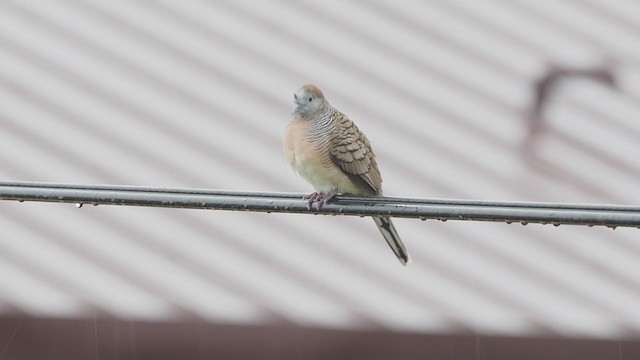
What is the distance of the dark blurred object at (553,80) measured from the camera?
4754mm

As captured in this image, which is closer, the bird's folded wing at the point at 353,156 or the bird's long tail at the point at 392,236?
the bird's folded wing at the point at 353,156

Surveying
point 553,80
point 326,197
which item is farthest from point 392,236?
point 553,80

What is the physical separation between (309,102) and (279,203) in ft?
3.58

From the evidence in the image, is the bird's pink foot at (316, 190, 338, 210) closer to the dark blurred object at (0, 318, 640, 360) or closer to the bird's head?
the bird's head

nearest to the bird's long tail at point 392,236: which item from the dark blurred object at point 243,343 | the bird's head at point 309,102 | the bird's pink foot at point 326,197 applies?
the bird's pink foot at point 326,197

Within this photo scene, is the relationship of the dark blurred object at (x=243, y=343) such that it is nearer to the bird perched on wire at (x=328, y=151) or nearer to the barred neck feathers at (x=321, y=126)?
the bird perched on wire at (x=328, y=151)

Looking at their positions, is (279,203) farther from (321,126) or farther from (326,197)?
(321,126)

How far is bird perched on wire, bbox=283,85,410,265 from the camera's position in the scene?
11.4 feet

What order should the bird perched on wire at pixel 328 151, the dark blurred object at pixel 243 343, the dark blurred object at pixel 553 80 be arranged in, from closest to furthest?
the bird perched on wire at pixel 328 151
the dark blurred object at pixel 553 80
the dark blurred object at pixel 243 343

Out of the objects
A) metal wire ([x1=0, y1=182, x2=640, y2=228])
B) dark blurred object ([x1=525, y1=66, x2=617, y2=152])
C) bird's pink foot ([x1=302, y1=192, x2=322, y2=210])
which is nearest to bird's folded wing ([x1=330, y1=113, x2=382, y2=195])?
bird's pink foot ([x1=302, y1=192, x2=322, y2=210])

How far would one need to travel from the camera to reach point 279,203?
8.24 ft

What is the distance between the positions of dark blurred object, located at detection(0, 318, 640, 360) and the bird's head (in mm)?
1684

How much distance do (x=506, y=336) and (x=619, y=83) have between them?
4.00 ft

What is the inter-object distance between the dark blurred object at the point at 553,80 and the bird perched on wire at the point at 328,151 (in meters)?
1.42
